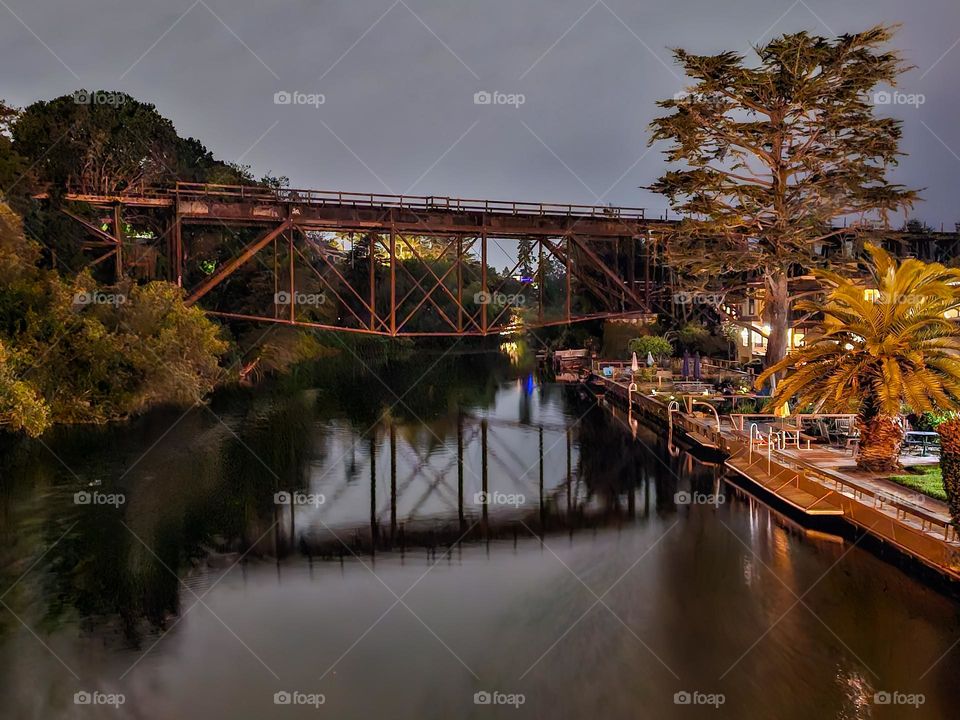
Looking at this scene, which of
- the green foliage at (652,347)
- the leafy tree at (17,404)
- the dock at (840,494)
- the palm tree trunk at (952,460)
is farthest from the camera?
the green foliage at (652,347)

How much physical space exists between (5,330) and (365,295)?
165 feet

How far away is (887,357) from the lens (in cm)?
2509

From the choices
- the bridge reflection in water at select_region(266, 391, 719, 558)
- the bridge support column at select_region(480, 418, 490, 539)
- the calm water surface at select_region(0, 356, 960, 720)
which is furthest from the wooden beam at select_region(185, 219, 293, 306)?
the bridge support column at select_region(480, 418, 490, 539)

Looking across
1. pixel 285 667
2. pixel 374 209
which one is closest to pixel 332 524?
pixel 285 667

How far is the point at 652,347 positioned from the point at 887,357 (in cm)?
3379

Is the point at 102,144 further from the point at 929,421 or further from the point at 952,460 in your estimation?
the point at 952,460

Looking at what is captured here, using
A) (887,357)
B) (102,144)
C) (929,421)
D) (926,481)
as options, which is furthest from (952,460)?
(102,144)

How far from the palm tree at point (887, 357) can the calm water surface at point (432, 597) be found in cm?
413

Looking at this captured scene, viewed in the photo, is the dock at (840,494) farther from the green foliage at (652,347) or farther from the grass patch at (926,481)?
the green foliage at (652,347)

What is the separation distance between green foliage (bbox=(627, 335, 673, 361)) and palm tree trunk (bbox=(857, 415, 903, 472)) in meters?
33.7

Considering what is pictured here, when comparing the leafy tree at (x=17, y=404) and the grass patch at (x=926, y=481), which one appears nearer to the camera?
the grass patch at (x=926, y=481)

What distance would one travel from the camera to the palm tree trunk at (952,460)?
16156mm

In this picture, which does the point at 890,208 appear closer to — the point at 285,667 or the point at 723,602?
the point at 723,602

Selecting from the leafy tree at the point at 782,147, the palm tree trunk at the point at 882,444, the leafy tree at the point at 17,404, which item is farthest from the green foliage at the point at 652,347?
the leafy tree at the point at 17,404
